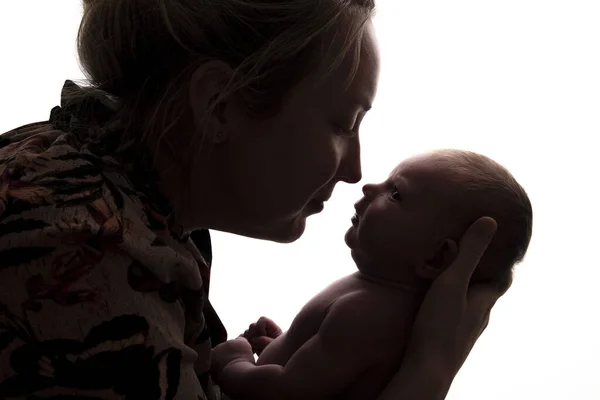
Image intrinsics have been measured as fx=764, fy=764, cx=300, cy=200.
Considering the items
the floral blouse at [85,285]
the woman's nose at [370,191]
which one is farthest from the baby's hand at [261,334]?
the floral blouse at [85,285]

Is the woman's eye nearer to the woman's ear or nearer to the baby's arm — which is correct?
the baby's arm

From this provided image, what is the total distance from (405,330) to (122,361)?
1.41 feet

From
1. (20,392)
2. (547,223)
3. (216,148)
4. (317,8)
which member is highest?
(317,8)

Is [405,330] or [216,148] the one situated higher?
[216,148]

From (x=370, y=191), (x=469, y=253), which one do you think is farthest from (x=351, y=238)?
(x=469, y=253)

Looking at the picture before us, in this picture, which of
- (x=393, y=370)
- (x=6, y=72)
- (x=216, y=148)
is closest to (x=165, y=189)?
(x=216, y=148)

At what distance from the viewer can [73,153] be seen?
2.58 feet

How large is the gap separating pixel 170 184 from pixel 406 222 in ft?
1.08

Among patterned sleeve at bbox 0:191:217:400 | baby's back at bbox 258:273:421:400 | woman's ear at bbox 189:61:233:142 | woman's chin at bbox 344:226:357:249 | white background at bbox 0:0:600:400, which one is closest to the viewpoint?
patterned sleeve at bbox 0:191:217:400

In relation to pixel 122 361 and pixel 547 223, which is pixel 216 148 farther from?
pixel 547 223

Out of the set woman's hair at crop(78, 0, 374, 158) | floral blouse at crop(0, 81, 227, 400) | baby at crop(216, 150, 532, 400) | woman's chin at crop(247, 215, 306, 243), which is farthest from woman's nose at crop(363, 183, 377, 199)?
floral blouse at crop(0, 81, 227, 400)

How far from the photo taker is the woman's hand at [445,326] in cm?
94

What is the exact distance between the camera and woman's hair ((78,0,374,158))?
879 mm

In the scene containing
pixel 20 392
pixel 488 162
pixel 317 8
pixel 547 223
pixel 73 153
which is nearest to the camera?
pixel 20 392
